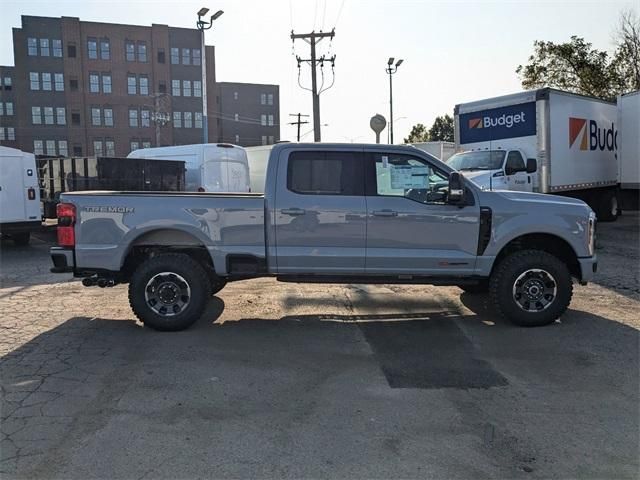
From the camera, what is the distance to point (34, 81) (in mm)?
62031

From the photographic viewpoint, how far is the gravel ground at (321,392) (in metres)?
3.48

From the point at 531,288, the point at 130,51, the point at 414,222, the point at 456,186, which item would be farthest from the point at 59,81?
the point at 531,288

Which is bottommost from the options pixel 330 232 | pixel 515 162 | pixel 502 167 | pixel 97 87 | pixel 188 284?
pixel 188 284

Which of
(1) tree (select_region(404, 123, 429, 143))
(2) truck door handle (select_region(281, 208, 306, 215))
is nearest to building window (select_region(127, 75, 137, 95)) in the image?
(1) tree (select_region(404, 123, 429, 143))

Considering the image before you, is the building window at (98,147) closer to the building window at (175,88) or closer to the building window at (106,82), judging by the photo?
the building window at (106,82)

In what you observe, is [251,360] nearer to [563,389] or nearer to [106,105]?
[563,389]

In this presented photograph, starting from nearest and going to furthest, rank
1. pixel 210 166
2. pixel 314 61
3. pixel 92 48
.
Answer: pixel 210 166 → pixel 314 61 → pixel 92 48

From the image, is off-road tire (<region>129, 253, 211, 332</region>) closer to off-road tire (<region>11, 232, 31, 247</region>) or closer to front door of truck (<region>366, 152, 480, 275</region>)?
front door of truck (<region>366, 152, 480, 275</region>)

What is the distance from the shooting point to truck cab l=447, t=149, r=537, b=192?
13305 mm

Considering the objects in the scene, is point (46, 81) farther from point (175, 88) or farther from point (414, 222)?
point (414, 222)

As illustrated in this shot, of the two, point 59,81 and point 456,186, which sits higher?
point 59,81

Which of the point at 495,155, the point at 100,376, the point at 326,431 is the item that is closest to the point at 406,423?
the point at 326,431

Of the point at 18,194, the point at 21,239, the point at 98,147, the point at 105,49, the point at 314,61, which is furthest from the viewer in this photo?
the point at 98,147

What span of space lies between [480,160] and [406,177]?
823 centimetres
